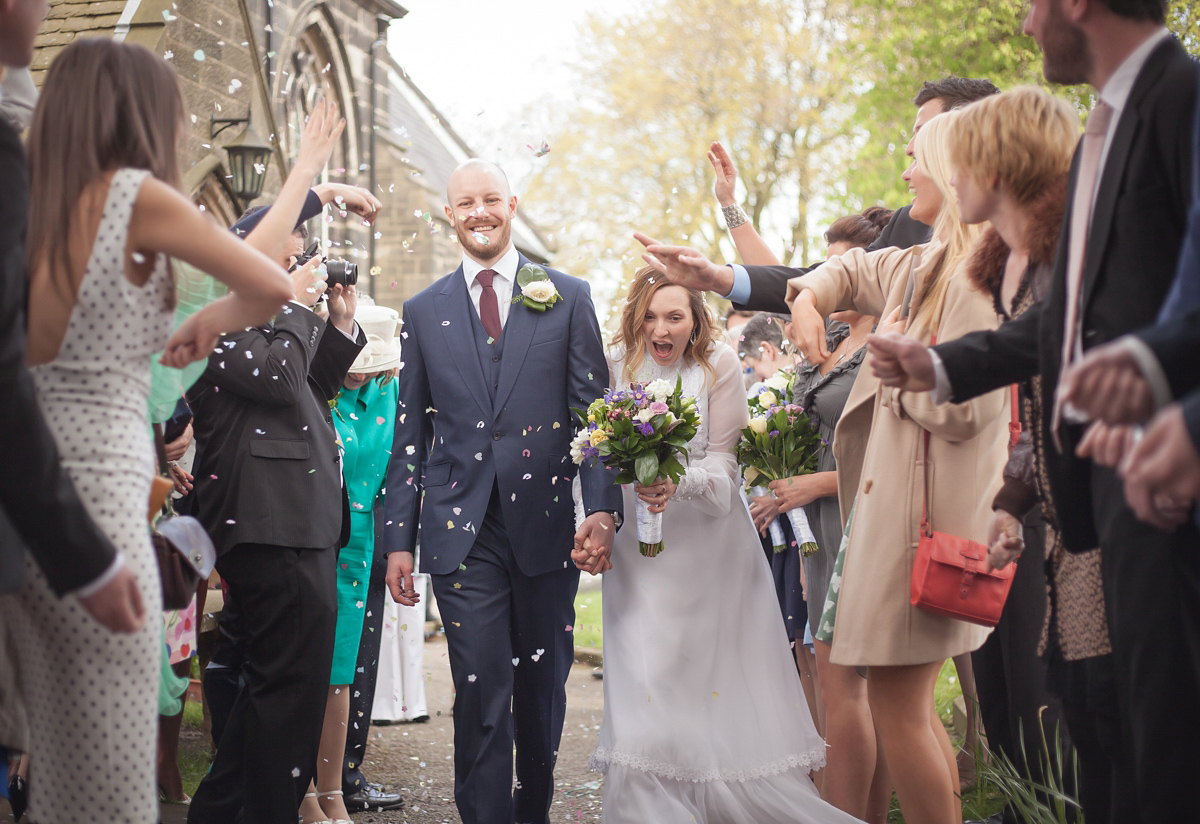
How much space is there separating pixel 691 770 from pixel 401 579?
149 cm

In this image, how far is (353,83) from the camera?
19.5 m

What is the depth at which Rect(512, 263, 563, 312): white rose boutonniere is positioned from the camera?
4.79 meters

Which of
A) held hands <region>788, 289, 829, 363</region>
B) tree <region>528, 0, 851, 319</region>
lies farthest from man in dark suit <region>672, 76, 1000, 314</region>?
tree <region>528, 0, 851, 319</region>

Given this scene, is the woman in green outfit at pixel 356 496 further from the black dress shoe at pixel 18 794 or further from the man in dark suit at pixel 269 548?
the black dress shoe at pixel 18 794

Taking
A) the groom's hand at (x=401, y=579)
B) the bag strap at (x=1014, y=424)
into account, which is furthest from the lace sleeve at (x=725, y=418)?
the bag strap at (x=1014, y=424)

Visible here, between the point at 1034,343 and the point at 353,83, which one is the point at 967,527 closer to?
the point at 1034,343

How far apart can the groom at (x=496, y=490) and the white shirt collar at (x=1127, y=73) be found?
270cm

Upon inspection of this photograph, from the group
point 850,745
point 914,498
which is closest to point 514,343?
point 914,498

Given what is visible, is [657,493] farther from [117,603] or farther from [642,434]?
[117,603]

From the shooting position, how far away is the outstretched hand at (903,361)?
9.16 feet

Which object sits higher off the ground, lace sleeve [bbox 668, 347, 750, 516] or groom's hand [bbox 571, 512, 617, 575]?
lace sleeve [bbox 668, 347, 750, 516]

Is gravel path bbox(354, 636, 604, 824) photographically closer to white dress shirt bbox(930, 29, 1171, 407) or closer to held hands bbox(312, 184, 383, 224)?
held hands bbox(312, 184, 383, 224)

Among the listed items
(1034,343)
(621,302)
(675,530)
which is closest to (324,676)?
(675,530)

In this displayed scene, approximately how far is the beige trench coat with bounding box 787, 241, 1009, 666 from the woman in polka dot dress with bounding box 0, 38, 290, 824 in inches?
85.6
